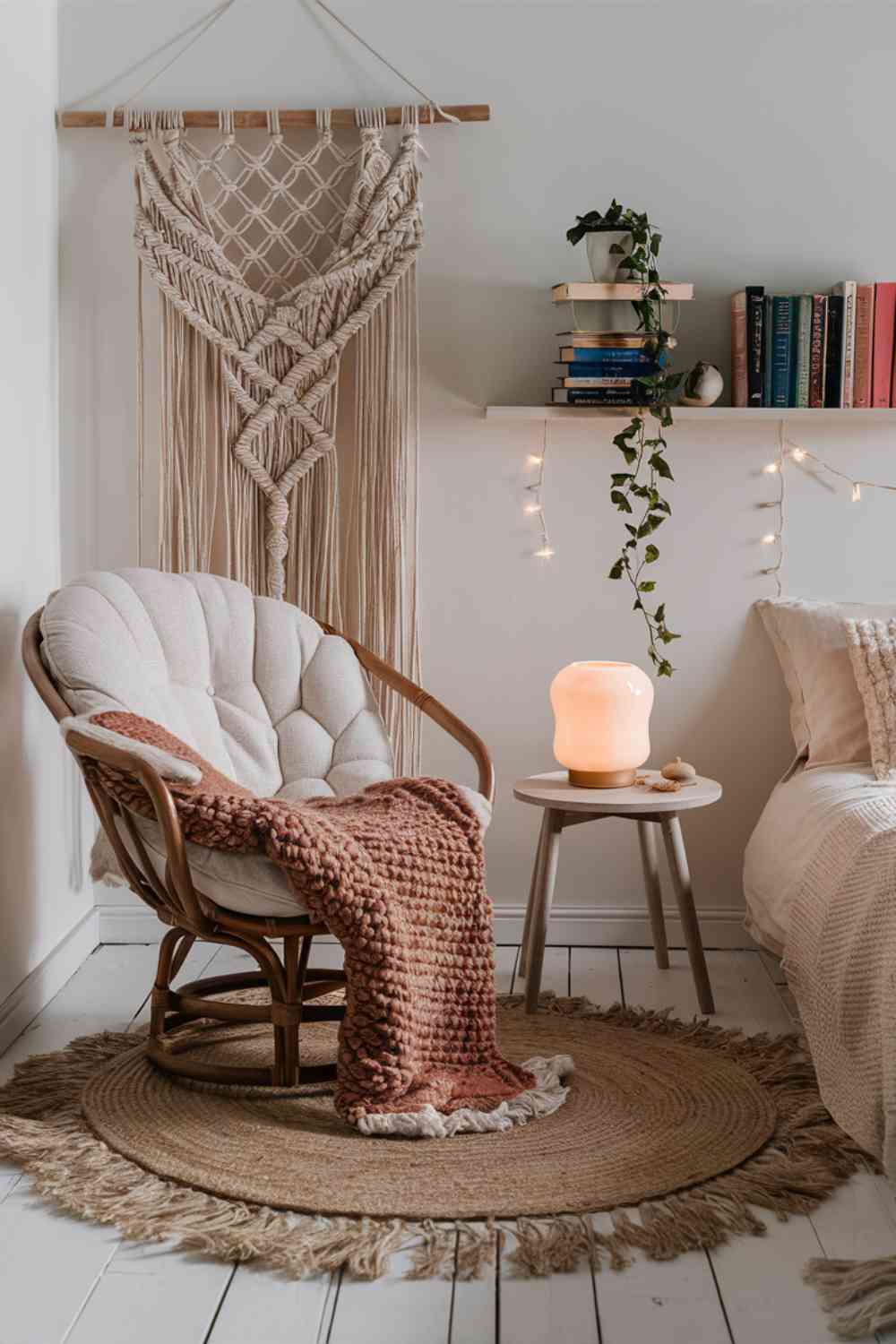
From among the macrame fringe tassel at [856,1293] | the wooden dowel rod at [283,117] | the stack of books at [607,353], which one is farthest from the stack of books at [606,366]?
the macrame fringe tassel at [856,1293]

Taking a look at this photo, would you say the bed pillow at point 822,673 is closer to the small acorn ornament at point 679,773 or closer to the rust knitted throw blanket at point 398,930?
the small acorn ornament at point 679,773

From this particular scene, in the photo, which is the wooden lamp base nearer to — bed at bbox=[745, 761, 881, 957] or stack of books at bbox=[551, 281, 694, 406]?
bed at bbox=[745, 761, 881, 957]

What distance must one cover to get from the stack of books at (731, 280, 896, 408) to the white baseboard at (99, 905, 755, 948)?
1219 millimetres

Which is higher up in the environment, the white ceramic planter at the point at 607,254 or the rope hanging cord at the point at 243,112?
the rope hanging cord at the point at 243,112

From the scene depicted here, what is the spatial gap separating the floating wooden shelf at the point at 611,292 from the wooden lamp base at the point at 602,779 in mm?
1030

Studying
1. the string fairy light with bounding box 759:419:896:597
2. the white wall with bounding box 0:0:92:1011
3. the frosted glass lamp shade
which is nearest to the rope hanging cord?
the white wall with bounding box 0:0:92:1011

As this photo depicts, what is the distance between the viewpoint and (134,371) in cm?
324

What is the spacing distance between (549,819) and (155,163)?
1.69 metres

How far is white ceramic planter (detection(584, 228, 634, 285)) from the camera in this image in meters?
3.04

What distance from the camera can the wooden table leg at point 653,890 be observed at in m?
3.06

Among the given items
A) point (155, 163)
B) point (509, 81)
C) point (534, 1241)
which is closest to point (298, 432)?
point (155, 163)

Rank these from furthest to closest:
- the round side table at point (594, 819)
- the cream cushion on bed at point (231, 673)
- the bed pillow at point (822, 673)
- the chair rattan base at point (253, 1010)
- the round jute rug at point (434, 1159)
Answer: the bed pillow at point (822, 673) < the round side table at point (594, 819) < the cream cushion on bed at point (231, 673) < the chair rattan base at point (253, 1010) < the round jute rug at point (434, 1159)

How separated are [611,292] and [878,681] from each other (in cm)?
101

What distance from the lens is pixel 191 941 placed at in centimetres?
260
